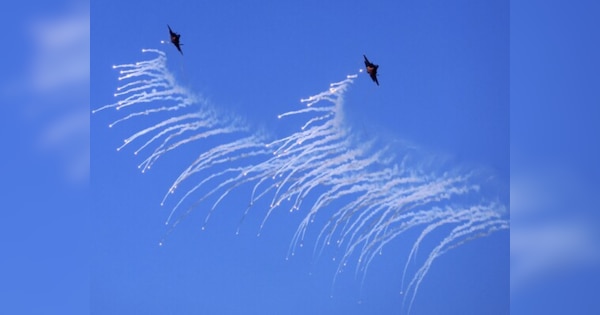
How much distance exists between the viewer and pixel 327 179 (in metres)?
3.81

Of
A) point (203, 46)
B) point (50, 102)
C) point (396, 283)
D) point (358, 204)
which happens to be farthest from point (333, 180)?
point (50, 102)

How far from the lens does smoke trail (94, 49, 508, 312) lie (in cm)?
379

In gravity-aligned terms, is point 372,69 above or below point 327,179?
above

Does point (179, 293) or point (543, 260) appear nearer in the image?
point (543, 260)

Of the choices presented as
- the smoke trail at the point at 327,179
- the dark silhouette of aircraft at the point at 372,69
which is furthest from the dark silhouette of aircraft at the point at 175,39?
the dark silhouette of aircraft at the point at 372,69

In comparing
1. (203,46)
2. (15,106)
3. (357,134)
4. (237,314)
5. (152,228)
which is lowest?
(237,314)

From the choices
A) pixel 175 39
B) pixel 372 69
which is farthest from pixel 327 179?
pixel 175 39

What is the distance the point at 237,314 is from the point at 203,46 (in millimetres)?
1316

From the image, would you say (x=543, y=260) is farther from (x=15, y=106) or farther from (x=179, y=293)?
(x=15, y=106)

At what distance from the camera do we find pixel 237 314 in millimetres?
3852

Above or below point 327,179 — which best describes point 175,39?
above

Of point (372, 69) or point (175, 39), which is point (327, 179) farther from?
point (175, 39)

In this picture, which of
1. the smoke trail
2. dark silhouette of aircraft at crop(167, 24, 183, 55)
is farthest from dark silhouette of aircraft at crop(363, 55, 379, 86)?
dark silhouette of aircraft at crop(167, 24, 183, 55)

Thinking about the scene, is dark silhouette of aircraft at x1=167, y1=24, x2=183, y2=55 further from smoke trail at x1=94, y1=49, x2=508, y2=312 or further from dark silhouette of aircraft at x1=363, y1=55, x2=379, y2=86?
dark silhouette of aircraft at x1=363, y1=55, x2=379, y2=86
